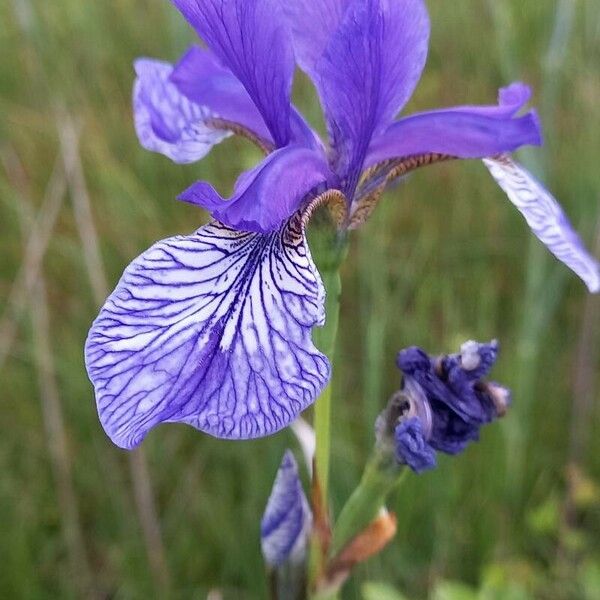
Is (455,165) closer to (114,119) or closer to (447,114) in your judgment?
(114,119)

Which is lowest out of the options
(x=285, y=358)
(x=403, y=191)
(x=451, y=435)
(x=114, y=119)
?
(x=451, y=435)

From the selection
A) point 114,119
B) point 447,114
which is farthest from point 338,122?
point 114,119

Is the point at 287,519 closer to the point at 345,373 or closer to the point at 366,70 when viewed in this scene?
the point at 366,70

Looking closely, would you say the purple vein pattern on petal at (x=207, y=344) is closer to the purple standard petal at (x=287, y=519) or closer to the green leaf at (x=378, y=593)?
the purple standard petal at (x=287, y=519)

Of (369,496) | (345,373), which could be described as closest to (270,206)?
(369,496)

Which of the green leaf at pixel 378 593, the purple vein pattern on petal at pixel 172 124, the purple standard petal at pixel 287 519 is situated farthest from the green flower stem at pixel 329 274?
the green leaf at pixel 378 593

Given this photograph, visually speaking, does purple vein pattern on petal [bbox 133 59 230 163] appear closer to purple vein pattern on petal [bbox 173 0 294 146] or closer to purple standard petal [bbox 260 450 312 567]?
purple vein pattern on petal [bbox 173 0 294 146]
